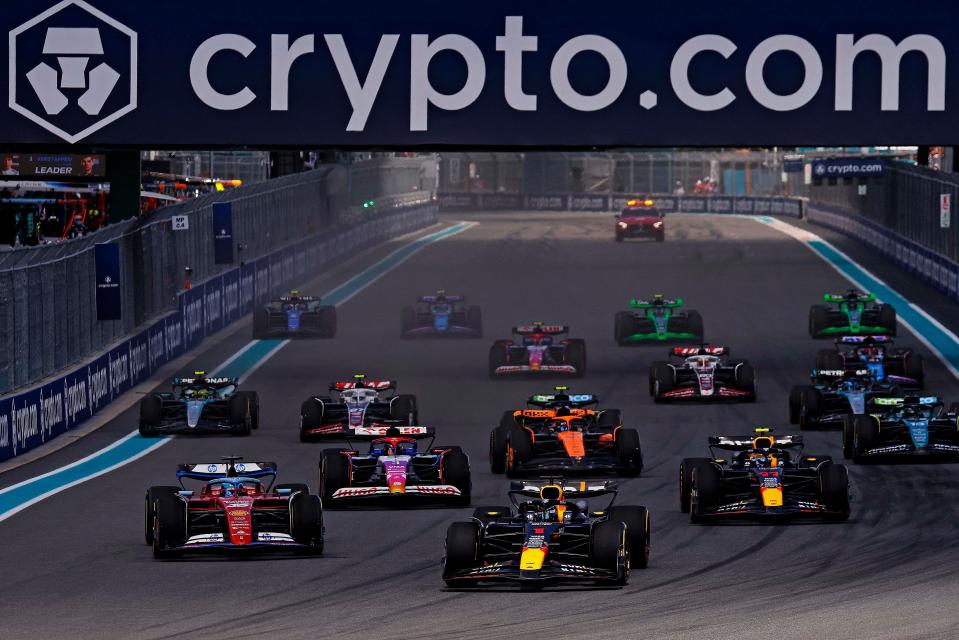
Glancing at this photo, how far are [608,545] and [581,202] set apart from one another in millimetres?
89953

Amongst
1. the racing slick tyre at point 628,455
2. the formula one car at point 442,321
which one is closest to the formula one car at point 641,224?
the formula one car at point 442,321

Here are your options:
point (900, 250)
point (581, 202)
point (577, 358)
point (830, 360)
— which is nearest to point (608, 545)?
point (830, 360)

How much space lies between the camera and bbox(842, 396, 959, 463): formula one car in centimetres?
2519

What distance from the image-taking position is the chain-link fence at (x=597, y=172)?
111 meters

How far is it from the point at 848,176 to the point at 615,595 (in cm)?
4890

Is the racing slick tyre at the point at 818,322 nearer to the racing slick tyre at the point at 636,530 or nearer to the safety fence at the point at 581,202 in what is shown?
the racing slick tyre at the point at 636,530

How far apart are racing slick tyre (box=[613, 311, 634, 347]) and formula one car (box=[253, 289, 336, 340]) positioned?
6198 millimetres

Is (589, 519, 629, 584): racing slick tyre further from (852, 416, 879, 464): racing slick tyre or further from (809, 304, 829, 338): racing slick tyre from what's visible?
(809, 304, 829, 338): racing slick tyre

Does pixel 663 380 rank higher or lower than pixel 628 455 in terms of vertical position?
higher

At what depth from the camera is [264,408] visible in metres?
32.5

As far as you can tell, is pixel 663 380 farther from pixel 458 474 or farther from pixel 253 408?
pixel 458 474

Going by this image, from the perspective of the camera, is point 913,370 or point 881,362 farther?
point 881,362

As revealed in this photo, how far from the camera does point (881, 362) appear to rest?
3284 centimetres

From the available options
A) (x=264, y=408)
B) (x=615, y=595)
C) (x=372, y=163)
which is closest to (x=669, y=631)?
(x=615, y=595)
